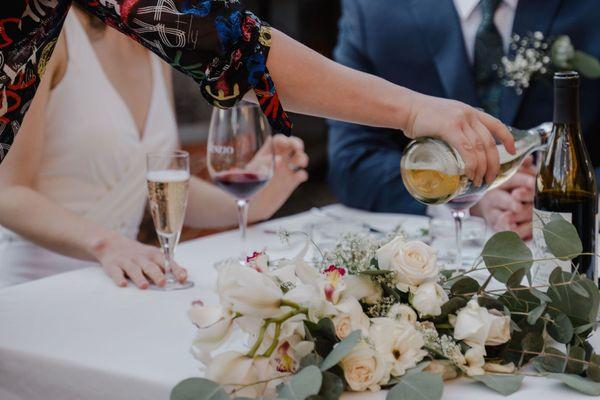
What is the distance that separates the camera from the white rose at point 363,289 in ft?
2.92

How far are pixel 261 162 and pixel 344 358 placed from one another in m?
0.78

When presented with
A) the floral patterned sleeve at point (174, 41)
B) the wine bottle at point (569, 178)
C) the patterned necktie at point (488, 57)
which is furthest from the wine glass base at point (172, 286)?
the patterned necktie at point (488, 57)

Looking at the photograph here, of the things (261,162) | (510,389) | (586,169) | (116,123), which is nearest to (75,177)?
(116,123)

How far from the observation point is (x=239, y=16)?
110 cm

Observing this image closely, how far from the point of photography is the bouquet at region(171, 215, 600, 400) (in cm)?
80

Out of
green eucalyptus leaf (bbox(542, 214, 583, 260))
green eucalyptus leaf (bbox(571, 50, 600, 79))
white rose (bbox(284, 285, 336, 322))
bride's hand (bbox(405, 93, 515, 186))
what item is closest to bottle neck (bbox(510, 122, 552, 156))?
bride's hand (bbox(405, 93, 515, 186))

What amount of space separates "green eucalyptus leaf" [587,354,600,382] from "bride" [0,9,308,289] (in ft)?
3.16

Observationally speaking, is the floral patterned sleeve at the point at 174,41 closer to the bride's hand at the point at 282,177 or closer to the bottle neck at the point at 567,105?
the bottle neck at the point at 567,105

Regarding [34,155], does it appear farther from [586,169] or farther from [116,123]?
[586,169]

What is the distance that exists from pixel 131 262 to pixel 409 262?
2.07 ft

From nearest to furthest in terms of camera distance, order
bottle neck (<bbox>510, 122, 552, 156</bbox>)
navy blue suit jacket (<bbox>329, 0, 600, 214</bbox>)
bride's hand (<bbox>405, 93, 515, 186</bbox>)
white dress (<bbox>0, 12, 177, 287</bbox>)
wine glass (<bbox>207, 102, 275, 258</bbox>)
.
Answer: bride's hand (<bbox>405, 93, 515, 186</bbox>)
bottle neck (<bbox>510, 122, 552, 156</bbox>)
wine glass (<bbox>207, 102, 275, 258</bbox>)
white dress (<bbox>0, 12, 177, 287</bbox>)
navy blue suit jacket (<bbox>329, 0, 600, 214</bbox>)

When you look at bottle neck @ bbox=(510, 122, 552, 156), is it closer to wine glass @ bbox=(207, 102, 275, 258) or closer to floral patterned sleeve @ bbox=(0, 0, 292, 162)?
floral patterned sleeve @ bbox=(0, 0, 292, 162)

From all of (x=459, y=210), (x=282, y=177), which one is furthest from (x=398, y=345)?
(x=282, y=177)

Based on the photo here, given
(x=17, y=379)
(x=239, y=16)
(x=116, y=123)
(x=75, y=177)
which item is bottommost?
(x=17, y=379)
